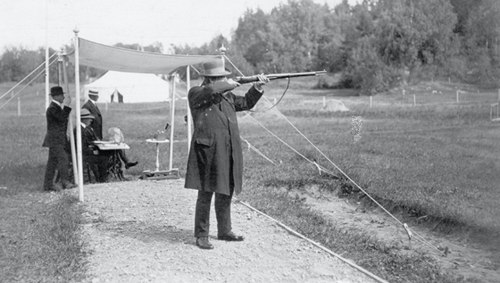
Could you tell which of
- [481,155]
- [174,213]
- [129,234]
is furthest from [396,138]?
[129,234]

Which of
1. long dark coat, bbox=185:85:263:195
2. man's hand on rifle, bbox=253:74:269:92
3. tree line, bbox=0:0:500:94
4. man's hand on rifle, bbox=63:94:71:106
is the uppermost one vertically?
tree line, bbox=0:0:500:94

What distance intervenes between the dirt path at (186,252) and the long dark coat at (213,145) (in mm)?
754

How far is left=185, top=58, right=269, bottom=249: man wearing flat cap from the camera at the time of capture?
6504 millimetres

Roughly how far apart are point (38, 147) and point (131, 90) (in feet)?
94.6

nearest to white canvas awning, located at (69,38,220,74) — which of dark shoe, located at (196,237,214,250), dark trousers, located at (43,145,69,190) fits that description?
dark trousers, located at (43,145,69,190)

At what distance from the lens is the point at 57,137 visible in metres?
10.9

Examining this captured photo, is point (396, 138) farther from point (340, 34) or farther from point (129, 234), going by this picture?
point (340, 34)

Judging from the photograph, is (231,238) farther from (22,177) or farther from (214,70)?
(22,177)

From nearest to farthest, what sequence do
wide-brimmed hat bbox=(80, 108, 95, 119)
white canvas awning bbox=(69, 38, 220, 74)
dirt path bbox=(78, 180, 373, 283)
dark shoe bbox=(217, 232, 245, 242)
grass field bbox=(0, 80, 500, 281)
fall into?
dirt path bbox=(78, 180, 373, 283) < dark shoe bbox=(217, 232, 245, 242) < white canvas awning bbox=(69, 38, 220, 74) < grass field bbox=(0, 80, 500, 281) < wide-brimmed hat bbox=(80, 108, 95, 119)

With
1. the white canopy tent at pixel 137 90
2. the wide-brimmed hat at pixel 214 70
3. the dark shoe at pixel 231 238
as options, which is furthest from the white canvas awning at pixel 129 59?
the white canopy tent at pixel 137 90

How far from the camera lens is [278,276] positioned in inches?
234

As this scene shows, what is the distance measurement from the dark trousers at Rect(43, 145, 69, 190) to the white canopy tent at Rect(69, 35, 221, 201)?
74 cm

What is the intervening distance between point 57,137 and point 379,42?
30.0 meters

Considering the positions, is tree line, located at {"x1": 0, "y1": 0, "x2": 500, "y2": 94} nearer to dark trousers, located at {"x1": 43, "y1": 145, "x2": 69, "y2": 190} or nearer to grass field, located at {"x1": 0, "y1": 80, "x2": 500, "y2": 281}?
grass field, located at {"x1": 0, "y1": 80, "x2": 500, "y2": 281}
